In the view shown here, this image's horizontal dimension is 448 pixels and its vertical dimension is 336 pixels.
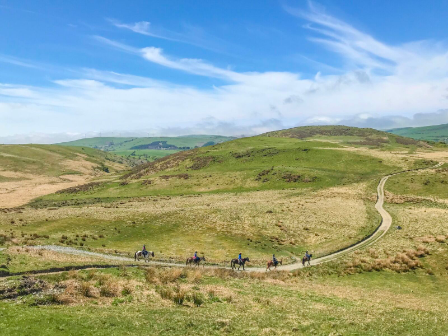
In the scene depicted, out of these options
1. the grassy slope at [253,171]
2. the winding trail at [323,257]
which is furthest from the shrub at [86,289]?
the grassy slope at [253,171]

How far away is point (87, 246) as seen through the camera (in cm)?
5106

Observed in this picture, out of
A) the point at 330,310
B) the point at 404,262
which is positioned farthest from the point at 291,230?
the point at 330,310

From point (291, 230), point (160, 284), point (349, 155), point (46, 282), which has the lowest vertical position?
point (291, 230)

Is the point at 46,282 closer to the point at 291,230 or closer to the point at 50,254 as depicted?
the point at 50,254

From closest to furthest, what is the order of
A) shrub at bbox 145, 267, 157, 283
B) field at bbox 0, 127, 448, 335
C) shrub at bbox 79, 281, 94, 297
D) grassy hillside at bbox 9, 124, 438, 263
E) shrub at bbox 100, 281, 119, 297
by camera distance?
field at bbox 0, 127, 448, 335 < shrub at bbox 79, 281, 94, 297 < shrub at bbox 100, 281, 119, 297 < shrub at bbox 145, 267, 157, 283 < grassy hillside at bbox 9, 124, 438, 263

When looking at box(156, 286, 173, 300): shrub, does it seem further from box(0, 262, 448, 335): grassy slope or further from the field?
box(0, 262, 448, 335): grassy slope

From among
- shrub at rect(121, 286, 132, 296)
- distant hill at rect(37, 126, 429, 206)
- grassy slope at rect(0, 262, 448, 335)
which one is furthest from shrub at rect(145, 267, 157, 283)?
distant hill at rect(37, 126, 429, 206)

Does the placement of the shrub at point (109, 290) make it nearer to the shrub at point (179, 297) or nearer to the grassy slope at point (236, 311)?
the grassy slope at point (236, 311)

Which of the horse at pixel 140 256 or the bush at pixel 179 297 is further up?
the bush at pixel 179 297

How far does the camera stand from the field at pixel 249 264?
2100cm

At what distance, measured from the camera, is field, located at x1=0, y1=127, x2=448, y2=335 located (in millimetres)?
21000

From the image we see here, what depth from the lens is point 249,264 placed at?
154 feet

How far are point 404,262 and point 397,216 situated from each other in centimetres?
3372

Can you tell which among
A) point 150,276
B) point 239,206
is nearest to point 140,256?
point 150,276
